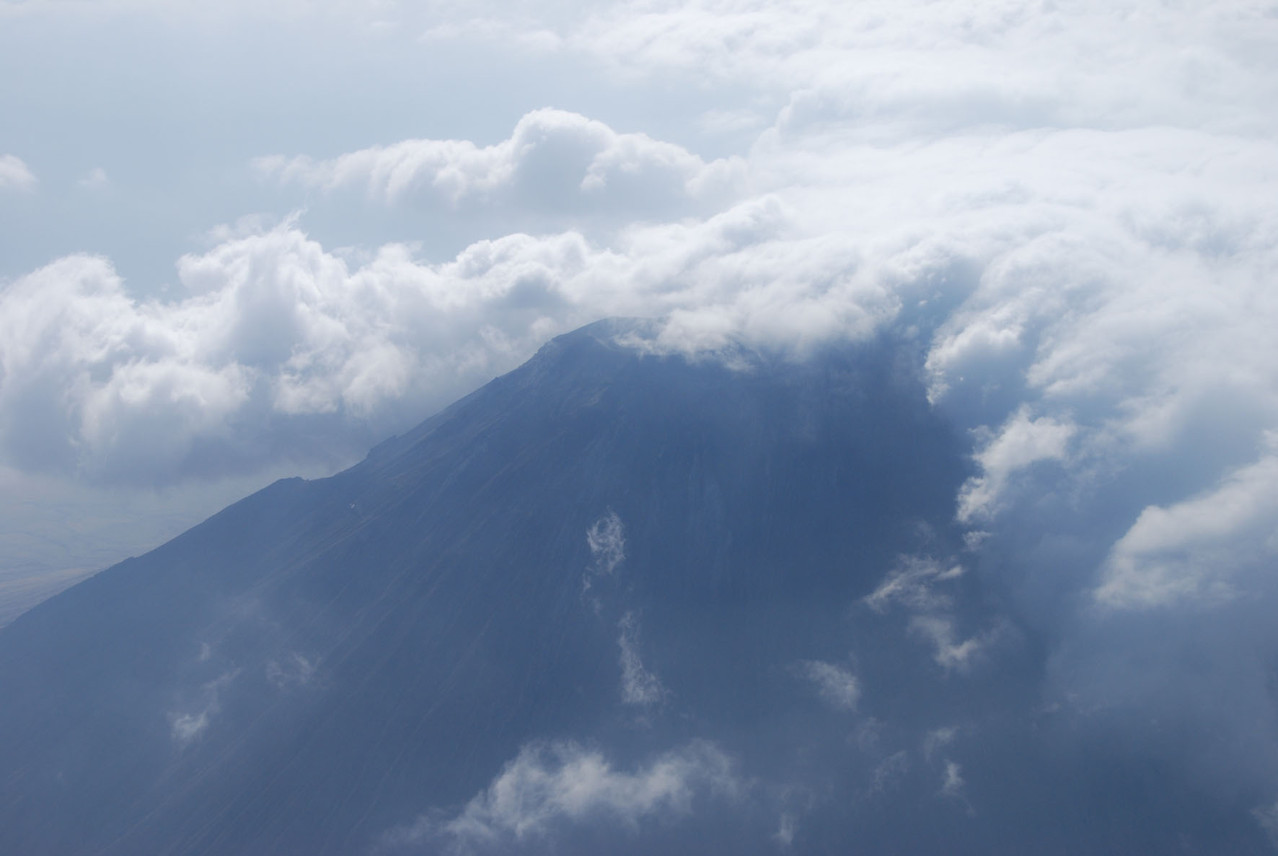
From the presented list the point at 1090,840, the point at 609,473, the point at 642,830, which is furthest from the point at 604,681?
the point at 1090,840

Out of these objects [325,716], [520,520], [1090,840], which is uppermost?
[520,520]

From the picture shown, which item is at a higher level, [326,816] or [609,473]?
[609,473]

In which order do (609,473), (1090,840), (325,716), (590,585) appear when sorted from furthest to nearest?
(609,473), (590,585), (325,716), (1090,840)

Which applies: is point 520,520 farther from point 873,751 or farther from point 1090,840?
point 1090,840

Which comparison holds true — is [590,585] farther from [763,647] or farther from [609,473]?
[763,647]

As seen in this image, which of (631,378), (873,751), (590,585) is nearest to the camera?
(873,751)

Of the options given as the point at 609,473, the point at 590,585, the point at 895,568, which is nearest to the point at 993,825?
the point at 895,568

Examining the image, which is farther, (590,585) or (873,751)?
(590,585)
